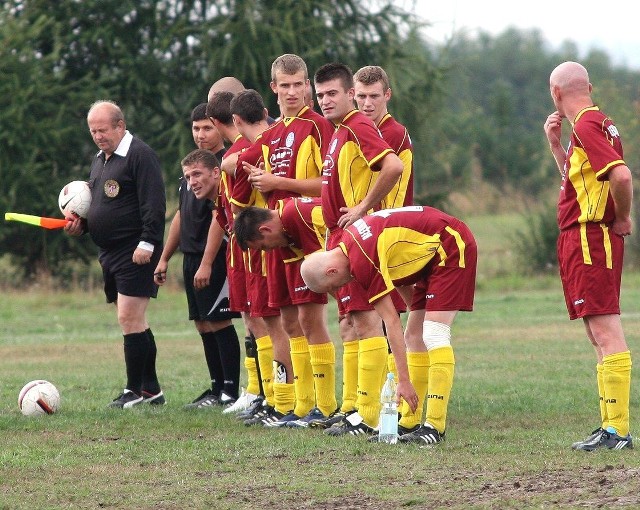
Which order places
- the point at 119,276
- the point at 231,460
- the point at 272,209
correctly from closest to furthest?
the point at 231,460, the point at 272,209, the point at 119,276

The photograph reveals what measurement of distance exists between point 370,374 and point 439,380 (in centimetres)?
61

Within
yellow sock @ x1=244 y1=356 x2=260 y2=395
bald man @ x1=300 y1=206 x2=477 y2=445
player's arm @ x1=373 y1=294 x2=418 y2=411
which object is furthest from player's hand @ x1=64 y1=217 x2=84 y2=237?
player's arm @ x1=373 y1=294 x2=418 y2=411

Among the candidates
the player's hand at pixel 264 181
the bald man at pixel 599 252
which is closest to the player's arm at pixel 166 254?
the player's hand at pixel 264 181

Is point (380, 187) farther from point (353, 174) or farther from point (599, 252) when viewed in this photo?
point (599, 252)

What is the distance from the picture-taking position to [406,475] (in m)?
6.20

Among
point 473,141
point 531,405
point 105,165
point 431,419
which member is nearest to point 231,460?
point 431,419

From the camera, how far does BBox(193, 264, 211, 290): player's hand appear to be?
9.41 metres

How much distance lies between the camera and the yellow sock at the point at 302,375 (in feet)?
27.4

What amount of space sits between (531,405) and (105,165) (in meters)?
3.85

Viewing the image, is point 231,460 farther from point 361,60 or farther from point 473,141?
point 473,141

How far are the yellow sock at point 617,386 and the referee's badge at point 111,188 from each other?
174 inches

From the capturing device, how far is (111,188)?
31.7 feet

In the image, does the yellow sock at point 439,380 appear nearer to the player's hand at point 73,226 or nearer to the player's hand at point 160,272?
the player's hand at point 160,272

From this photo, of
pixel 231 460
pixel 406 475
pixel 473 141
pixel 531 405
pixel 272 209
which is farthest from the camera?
pixel 473 141
